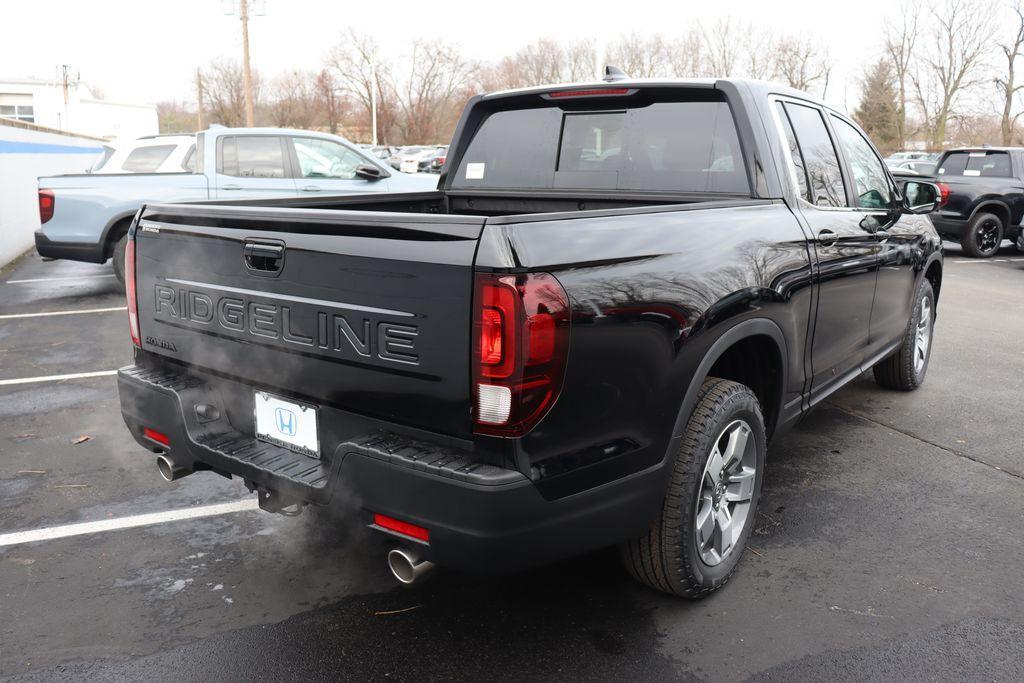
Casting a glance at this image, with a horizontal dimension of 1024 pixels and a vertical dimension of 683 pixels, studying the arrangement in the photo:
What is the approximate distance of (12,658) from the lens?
8.87ft

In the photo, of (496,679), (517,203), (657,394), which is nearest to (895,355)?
(517,203)

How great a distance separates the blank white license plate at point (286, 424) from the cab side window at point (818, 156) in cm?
253

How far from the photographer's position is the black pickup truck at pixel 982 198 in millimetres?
13602

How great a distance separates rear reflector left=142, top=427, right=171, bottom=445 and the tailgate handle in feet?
2.56

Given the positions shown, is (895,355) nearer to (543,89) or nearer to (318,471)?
(543,89)

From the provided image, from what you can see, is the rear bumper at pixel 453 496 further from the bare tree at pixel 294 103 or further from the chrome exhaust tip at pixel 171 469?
the bare tree at pixel 294 103

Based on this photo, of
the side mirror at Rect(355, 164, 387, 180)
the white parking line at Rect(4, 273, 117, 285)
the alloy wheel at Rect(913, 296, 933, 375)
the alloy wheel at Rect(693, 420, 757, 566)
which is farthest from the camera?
the white parking line at Rect(4, 273, 117, 285)

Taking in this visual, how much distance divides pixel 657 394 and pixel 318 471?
3.57 ft

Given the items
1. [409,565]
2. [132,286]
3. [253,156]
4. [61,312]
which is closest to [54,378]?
[61,312]

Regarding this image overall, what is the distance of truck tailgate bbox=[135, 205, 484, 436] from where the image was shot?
2254 mm

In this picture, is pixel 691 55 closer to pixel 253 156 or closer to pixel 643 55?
pixel 643 55

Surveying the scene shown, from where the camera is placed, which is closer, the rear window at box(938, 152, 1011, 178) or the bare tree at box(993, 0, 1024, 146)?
the rear window at box(938, 152, 1011, 178)

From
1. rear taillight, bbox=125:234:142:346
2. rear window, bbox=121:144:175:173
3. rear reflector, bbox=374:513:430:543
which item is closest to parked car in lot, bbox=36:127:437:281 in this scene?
rear window, bbox=121:144:175:173

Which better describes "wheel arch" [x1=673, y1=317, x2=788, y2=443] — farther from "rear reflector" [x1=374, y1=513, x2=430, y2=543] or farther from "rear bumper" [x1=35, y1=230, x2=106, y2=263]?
"rear bumper" [x1=35, y1=230, x2=106, y2=263]
